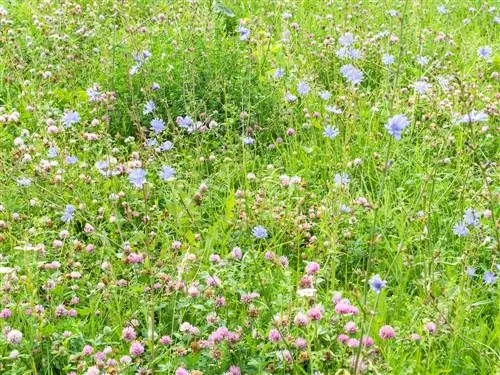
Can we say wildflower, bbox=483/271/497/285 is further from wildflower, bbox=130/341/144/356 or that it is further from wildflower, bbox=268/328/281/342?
wildflower, bbox=130/341/144/356

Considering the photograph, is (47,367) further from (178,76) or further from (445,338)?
(178,76)

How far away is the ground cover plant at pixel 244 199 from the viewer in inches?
79.0

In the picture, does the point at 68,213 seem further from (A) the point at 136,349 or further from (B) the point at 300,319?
(B) the point at 300,319

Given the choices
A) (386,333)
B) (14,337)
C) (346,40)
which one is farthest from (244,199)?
(346,40)

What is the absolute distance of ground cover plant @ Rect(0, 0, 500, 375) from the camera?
79.0 inches

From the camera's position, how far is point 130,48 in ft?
12.7

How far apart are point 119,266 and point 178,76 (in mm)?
1406

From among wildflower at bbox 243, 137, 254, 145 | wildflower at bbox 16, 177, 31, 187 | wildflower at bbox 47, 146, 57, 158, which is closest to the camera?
wildflower at bbox 16, 177, 31, 187

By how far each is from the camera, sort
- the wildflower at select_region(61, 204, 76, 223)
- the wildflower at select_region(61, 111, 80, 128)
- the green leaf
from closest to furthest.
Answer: the wildflower at select_region(61, 204, 76, 223) < the wildflower at select_region(61, 111, 80, 128) < the green leaf

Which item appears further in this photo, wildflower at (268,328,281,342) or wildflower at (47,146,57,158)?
wildflower at (47,146,57,158)

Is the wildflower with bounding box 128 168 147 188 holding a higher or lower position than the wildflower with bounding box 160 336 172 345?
higher

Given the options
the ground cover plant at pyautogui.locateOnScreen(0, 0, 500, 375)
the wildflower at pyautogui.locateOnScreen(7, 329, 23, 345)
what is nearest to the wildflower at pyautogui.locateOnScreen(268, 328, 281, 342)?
the ground cover plant at pyautogui.locateOnScreen(0, 0, 500, 375)

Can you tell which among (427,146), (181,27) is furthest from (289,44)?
(427,146)

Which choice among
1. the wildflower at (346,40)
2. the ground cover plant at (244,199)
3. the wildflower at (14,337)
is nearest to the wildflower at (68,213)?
the ground cover plant at (244,199)
